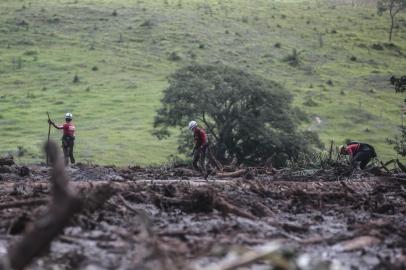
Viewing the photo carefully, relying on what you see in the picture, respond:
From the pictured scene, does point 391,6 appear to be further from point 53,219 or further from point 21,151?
point 53,219

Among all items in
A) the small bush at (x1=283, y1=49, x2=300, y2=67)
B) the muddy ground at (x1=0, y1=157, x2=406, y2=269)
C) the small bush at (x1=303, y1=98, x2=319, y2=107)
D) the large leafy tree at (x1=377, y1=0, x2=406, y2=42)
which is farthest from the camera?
the large leafy tree at (x1=377, y1=0, x2=406, y2=42)

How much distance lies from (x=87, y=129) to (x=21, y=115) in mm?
4781

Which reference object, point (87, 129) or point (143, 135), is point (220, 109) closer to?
point (143, 135)

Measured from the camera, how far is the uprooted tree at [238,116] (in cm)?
3847

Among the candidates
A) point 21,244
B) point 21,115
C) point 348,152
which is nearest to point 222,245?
point 21,244

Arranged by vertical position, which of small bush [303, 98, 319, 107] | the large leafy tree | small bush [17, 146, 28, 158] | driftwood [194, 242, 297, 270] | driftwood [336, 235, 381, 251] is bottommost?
small bush [17, 146, 28, 158]

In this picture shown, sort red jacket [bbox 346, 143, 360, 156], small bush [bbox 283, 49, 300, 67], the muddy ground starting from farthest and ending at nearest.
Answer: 1. small bush [bbox 283, 49, 300, 67]
2. red jacket [bbox 346, 143, 360, 156]
3. the muddy ground

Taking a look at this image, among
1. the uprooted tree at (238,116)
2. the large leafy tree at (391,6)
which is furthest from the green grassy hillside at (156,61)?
the uprooted tree at (238,116)

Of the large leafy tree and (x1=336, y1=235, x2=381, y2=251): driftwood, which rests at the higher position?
(x1=336, y1=235, x2=381, y2=251): driftwood

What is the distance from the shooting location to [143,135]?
42062mm

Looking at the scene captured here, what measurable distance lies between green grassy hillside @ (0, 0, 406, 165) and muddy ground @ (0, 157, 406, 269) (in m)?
26.4

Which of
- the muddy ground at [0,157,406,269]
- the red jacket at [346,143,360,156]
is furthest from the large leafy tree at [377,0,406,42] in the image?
the muddy ground at [0,157,406,269]

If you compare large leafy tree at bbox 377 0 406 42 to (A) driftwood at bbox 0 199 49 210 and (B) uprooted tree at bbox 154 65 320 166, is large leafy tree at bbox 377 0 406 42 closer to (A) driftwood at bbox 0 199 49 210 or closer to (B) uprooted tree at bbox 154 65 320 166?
(B) uprooted tree at bbox 154 65 320 166

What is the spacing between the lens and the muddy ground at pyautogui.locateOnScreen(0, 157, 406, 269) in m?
5.28
